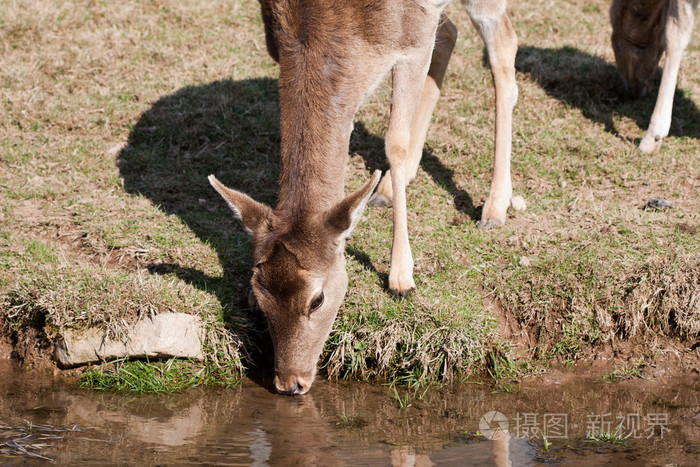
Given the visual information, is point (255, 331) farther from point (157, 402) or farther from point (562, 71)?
point (562, 71)

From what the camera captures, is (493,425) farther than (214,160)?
No

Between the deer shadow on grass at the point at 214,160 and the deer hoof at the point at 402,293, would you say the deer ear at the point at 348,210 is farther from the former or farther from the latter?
the deer shadow on grass at the point at 214,160

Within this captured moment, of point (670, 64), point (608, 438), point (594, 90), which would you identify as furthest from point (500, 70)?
point (608, 438)

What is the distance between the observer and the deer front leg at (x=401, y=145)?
583 centimetres

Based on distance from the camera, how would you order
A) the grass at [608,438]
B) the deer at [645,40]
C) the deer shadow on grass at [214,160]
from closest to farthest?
the grass at [608,438], the deer shadow on grass at [214,160], the deer at [645,40]

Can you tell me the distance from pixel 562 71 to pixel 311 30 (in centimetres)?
507

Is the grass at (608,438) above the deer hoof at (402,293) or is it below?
below

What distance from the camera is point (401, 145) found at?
6102 millimetres

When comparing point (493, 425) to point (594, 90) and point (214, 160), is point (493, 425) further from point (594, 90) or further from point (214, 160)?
point (594, 90)

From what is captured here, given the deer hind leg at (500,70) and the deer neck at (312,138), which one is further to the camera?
the deer hind leg at (500,70)

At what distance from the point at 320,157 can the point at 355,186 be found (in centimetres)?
232

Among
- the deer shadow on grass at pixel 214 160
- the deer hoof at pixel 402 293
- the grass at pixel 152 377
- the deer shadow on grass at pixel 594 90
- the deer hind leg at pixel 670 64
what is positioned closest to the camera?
the grass at pixel 152 377

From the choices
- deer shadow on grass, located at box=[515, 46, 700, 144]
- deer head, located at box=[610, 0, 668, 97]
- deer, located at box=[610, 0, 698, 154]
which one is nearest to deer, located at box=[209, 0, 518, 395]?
deer, located at box=[610, 0, 698, 154]

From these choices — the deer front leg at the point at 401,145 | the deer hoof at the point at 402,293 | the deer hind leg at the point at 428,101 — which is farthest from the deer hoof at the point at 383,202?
the deer hoof at the point at 402,293
